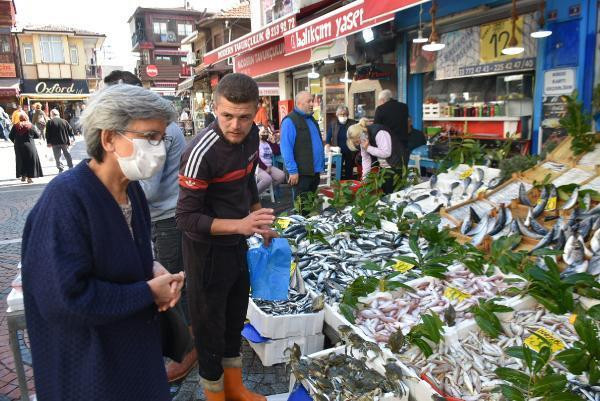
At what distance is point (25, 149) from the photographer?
11.5m

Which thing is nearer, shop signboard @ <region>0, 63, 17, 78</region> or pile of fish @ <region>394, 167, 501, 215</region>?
pile of fish @ <region>394, 167, 501, 215</region>

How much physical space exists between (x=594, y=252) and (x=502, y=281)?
633 mm

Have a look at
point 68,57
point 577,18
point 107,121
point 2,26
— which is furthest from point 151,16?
point 107,121

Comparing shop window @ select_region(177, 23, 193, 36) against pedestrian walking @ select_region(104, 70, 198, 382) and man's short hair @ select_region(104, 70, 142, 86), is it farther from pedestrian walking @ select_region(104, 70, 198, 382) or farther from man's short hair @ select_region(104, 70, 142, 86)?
pedestrian walking @ select_region(104, 70, 198, 382)

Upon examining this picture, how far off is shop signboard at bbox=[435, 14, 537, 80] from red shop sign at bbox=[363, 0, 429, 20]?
2.90 meters

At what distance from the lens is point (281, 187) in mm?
10688

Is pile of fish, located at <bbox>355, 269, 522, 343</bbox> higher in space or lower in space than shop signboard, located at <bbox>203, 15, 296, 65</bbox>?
lower

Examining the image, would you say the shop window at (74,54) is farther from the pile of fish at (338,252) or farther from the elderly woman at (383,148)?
the pile of fish at (338,252)

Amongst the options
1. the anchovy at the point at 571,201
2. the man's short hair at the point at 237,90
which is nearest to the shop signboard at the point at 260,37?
the anchovy at the point at 571,201

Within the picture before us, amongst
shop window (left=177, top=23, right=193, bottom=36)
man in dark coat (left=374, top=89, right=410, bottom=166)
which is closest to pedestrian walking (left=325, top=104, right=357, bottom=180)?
man in dark coat (left=374, top=89, right=410, bottom=166)

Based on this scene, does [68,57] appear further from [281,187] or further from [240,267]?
[240,267]

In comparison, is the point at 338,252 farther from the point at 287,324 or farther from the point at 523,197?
the point at 523,197

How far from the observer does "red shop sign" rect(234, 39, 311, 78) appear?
964 centimetres

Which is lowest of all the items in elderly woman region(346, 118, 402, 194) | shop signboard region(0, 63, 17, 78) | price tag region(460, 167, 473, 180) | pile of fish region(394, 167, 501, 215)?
pile of fish region(394, 167, 501, 215)
